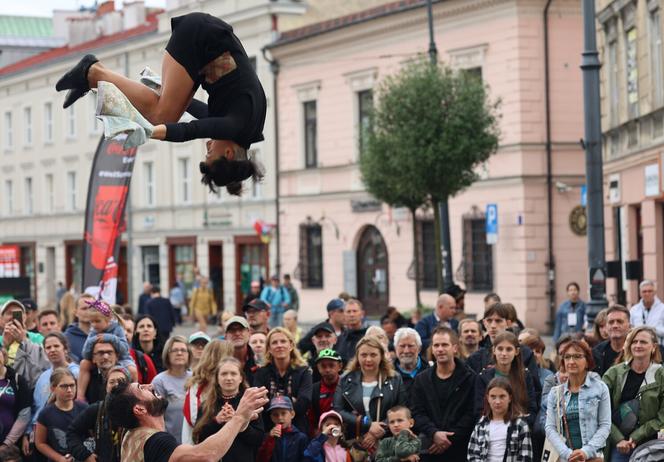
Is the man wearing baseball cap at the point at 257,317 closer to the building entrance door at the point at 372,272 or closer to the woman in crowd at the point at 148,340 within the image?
the woman in crowd at the point at 148,340

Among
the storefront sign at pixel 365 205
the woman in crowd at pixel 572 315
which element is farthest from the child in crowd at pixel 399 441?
the storefront sign at pixel 365 205

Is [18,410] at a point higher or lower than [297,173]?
lower

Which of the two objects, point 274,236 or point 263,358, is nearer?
point 263,358

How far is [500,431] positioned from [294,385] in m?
2.01

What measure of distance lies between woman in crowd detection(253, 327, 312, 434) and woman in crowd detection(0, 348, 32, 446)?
2172 millimetres

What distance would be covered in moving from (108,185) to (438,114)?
1262 cm

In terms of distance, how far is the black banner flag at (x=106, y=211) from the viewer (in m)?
20.8

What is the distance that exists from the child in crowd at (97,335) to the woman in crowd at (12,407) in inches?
29.6

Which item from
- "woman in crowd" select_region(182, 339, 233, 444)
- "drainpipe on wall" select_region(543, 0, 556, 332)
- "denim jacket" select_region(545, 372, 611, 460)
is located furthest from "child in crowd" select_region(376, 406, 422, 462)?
"drainpipe on wall" select_region(543, 0, 556, 332)

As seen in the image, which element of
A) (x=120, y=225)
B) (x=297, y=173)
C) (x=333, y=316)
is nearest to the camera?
(x=333, y=316)

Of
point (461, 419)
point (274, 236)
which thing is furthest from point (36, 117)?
point (461, 419)

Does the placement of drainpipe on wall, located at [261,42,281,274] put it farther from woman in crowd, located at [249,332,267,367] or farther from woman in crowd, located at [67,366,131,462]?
woman in crowd, located at [67,366,131,462]

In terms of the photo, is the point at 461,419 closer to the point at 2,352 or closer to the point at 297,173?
the point at 2,352

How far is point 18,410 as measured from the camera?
536 inches
